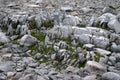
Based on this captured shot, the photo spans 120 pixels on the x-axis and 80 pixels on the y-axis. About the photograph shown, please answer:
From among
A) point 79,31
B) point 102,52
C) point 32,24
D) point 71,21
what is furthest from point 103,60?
point 32,24

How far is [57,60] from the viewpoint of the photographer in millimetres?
10469

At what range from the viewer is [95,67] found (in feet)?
32.1

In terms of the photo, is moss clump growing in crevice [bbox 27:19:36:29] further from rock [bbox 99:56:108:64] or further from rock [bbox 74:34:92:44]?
rock [bbox 99:56:108:64]

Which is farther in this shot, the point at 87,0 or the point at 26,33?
the point at 87,0

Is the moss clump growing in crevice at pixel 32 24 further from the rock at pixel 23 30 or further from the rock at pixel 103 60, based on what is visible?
the rock at pixel 103 60

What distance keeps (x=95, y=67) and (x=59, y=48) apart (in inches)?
74.5

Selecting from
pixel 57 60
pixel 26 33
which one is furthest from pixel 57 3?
pixel 57 60

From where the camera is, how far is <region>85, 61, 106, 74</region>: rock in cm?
974

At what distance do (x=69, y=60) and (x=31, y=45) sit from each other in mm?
1962

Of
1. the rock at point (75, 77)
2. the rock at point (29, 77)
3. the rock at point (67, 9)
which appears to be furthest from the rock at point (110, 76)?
the rock at point (67, 9)

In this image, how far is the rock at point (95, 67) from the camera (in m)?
9.74

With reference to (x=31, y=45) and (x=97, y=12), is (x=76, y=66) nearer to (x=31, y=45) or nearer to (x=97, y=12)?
(x=31, y=45)

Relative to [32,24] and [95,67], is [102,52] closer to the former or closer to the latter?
[95,67]

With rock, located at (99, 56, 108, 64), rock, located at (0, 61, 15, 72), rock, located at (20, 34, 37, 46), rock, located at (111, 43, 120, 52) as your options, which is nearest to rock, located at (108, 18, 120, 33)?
rock, located at (111, 43, 120, 52)
